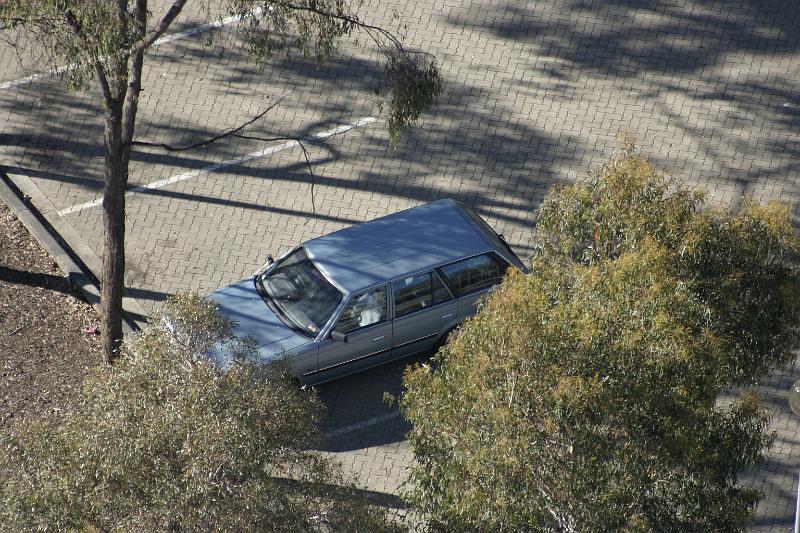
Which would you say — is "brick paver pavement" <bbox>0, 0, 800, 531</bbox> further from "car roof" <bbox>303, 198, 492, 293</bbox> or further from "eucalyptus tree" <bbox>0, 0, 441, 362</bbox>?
"eucalyptus tree" <bbox>0, 0, 441, 362</bbox>

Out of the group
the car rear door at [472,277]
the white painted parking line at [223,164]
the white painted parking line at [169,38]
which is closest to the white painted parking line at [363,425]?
the car rear door at [472,277]

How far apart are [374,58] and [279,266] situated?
5.14 metres

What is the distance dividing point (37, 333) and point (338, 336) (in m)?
3.74

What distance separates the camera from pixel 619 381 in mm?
8227

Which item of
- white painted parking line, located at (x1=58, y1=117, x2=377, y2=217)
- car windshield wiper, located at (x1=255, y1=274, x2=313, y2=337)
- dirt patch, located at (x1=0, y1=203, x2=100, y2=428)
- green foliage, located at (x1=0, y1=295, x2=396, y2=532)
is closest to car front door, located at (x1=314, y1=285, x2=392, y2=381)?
car windshield wiper, located at (x1=255, y1=274, x2=313, y2=337)

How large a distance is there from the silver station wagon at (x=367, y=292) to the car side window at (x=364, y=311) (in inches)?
0.4

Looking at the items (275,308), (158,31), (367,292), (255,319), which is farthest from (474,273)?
(158,31)

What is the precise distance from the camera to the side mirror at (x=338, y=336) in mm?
12758

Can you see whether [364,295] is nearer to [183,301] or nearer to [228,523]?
[183,301]

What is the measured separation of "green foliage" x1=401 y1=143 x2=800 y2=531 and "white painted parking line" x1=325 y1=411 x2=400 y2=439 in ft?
10.9

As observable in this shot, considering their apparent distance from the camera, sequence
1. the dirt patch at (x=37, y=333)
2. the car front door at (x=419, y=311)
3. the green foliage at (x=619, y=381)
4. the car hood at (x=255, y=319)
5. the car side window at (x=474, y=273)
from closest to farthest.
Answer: the green foliage at (x=619, y=381)
the car hood at (x=255, y=319)
the dirt patch at (x=37, y=333)
the car front door at (x=419, y=311)
the car side window at (x=474, y=273)

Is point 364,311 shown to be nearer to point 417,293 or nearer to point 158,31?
point 417,293

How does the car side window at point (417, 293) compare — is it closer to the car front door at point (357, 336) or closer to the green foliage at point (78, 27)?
the car front door at point (357, 336)

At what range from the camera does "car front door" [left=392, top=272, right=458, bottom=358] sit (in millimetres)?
13031
